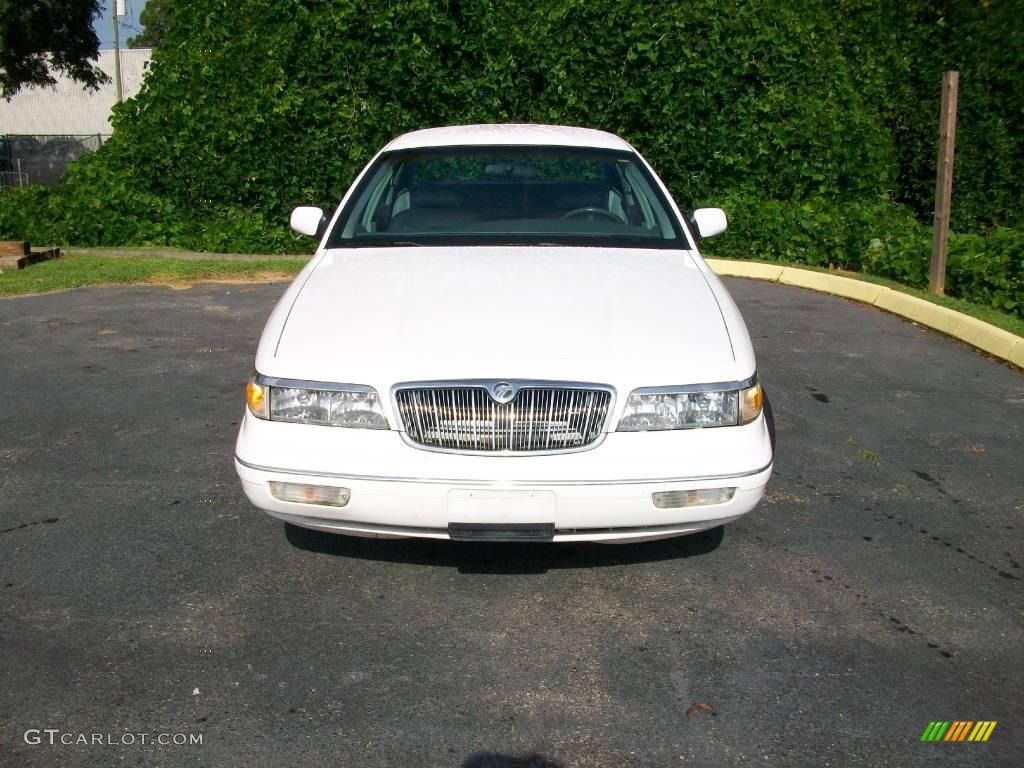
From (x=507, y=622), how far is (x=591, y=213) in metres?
2.37

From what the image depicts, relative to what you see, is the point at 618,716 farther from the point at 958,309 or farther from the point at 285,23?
the point at 285,23

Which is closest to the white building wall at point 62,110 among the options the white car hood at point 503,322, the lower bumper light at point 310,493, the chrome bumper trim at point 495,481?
the white car hood at point 503,322

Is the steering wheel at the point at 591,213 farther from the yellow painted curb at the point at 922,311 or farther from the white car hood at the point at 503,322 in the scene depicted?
the yellow painted curb at the point at 922,311

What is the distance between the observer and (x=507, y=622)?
3.66 m

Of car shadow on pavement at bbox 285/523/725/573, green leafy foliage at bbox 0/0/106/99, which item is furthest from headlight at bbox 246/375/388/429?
green leafy foliage at bbox 0/0/106/99

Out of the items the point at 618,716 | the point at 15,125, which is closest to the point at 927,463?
the point at 618,716

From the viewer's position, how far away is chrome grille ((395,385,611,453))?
3502 millimetres

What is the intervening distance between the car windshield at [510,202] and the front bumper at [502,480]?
1.56 metres

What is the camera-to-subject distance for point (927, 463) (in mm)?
5410

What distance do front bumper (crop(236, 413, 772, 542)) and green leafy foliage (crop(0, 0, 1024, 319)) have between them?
9.09 metres

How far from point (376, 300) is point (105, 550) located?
4.92 feet

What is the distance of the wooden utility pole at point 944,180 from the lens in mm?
9531

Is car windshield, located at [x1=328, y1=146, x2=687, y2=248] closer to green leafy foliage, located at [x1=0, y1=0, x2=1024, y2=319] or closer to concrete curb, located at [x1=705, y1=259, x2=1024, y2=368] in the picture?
concrete curb, located at [x1=705, y1=259, x2=1024, y2=368]

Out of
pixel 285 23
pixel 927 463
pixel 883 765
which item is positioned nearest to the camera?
pixel 883 765
